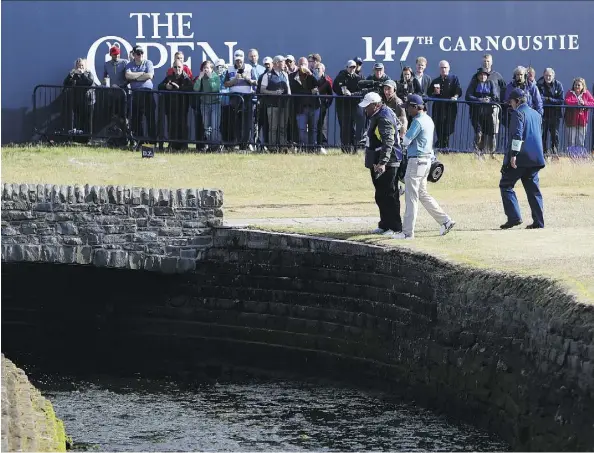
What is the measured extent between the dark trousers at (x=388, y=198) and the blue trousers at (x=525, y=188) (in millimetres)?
1566

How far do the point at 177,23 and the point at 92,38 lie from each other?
165cm

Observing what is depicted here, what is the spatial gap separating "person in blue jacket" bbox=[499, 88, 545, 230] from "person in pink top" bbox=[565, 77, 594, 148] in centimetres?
783

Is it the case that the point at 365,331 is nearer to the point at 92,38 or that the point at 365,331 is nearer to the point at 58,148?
the point at 58,148

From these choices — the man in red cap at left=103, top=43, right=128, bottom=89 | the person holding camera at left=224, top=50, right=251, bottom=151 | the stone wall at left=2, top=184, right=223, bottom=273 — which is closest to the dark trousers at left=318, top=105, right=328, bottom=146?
the person holding camera at left=224, top=50, right=251, bottom=151

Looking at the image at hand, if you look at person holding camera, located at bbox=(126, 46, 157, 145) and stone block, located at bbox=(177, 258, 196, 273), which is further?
person holding camera, located at bbox=(126, 46, 157, 145)

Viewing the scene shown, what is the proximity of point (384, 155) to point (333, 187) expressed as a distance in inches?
293

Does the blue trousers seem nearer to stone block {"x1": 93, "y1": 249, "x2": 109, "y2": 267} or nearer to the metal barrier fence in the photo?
stone block {"x1": 93, "y1": 249, "x2": 109, "y2": 267}

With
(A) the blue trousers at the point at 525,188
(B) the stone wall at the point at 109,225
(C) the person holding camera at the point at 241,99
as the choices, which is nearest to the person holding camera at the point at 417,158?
(A) the blue trousers at the point at 525,188

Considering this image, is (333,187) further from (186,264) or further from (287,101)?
(186,264)

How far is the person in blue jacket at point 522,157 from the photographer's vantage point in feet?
63.9

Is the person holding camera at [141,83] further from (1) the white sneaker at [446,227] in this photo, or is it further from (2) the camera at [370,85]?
(1) the white sneaker at [446,227]

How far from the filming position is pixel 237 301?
2011cm

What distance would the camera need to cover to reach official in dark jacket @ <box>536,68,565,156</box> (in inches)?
1079

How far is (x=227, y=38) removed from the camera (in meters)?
29.9
